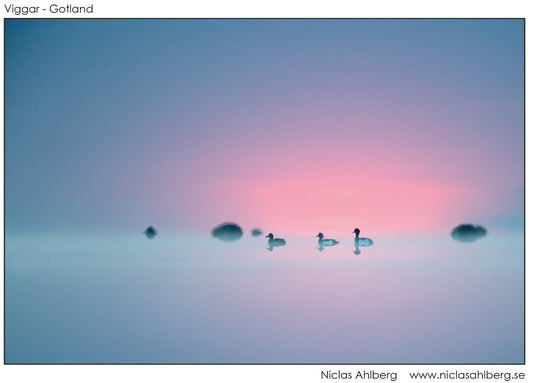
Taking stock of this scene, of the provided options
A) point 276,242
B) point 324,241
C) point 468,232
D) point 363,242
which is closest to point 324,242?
point 324,241

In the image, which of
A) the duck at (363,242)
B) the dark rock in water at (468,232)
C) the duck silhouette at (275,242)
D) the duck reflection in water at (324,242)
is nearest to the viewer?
the duck at (363,242)

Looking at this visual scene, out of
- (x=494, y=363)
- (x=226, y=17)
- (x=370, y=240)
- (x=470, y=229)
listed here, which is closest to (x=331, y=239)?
(x=370, y=240)

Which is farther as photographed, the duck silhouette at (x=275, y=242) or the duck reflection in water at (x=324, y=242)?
the duck silhouette at (x=275, y=242)

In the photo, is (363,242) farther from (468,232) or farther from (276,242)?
(468,232)

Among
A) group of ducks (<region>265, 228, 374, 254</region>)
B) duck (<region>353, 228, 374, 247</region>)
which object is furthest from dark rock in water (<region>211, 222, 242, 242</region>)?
duck (<region>353, 228, 374, 247</region>)

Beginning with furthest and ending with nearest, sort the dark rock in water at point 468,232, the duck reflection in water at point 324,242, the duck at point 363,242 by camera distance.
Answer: the dark rock in water at point 468,232, the duck reflection in water at point 324,242, the duck at point 363,242

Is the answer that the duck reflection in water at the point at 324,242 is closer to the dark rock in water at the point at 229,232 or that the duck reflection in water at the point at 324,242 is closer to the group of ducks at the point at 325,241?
the group of ducks at the point at 325,241

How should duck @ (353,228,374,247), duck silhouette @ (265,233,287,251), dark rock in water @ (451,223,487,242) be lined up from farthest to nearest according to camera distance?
dark rock in water @ (451,223,487,242), duck silhouette @ (265,233,287,251), duck @ (353,228,374,247)

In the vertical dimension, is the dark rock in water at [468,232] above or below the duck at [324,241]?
above

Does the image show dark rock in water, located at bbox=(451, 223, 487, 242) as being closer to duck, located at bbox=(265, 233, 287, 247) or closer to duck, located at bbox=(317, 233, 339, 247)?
duck, located at bbox=(317, 233, 339, 247)

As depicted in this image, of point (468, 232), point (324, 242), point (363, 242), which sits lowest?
point (363, 242)

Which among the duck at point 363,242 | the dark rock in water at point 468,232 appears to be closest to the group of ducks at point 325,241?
the duck at point 363,242
